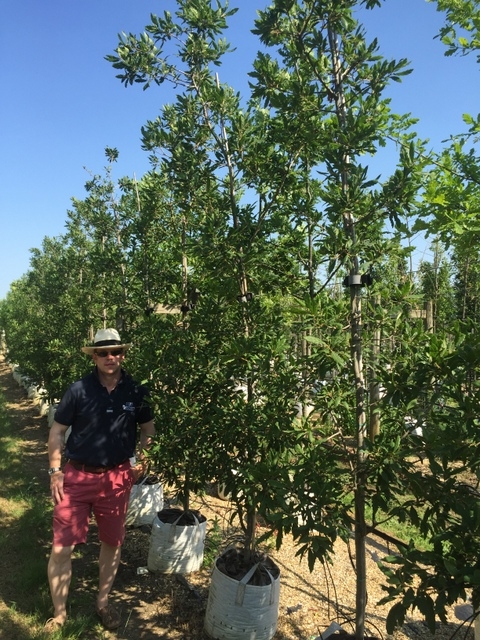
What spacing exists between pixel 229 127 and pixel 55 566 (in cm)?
306

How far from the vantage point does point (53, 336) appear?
9594 millimetres

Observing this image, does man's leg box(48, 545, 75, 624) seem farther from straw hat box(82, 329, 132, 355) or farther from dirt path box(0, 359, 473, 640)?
straw hat box(82, 329, 132, 355)

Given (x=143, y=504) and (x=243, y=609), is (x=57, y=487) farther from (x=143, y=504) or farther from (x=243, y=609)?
(x=143, y=504)

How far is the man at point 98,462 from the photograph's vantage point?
295 cm

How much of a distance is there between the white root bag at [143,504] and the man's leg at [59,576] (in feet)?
6.45

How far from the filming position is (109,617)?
316 centimetres

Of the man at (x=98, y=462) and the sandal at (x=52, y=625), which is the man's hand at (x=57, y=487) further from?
the sandal at (x=52, y=625)

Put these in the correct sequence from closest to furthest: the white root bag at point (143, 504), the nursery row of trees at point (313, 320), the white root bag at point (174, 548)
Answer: the nursery row of trees at point (313, 320)
the white root bag at point (174, 548)
the white root bag at point (143, 504)

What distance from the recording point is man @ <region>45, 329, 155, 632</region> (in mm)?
2953

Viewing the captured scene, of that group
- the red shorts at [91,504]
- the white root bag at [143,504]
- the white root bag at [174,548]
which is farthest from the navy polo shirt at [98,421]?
the white root bag at [143,504]

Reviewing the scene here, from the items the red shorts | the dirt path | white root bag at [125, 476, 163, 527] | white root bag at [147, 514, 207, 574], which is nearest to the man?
the red shorts

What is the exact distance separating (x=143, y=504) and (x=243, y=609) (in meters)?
2.35

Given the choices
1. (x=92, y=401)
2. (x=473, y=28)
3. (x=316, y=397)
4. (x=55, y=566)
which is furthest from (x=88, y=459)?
(x=473, y=28)

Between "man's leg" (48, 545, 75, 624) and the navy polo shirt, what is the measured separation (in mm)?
565
